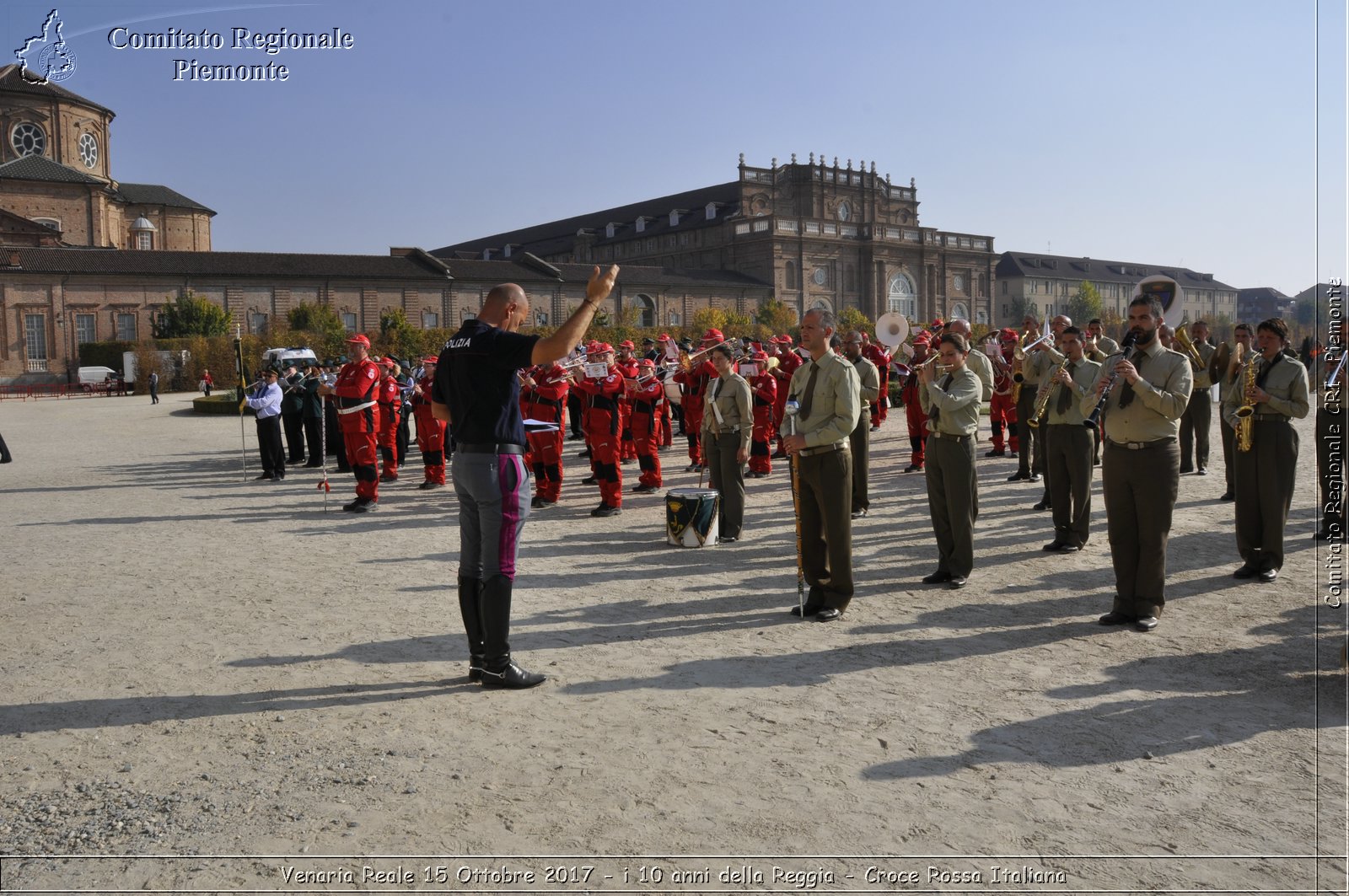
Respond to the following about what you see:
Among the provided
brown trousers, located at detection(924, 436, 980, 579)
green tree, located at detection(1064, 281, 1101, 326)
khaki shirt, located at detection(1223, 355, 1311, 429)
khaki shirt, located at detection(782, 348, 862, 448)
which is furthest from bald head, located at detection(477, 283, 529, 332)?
green tree, located at detection(1064, 281, 1101, 326)

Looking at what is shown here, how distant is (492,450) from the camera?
544 cm

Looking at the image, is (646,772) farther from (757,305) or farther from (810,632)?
(757,305)

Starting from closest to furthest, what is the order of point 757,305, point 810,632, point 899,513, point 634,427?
point 810,632, point 899,513, point 634,427, point 757,305

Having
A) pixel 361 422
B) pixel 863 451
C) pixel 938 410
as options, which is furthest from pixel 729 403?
pixel 361 422

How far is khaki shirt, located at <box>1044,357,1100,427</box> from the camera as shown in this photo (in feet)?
30.3

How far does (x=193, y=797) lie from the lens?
4.22 meters

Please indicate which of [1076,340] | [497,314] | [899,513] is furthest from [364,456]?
[1076,340]

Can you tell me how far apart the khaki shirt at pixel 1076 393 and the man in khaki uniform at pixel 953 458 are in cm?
161

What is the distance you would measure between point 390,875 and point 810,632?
3.70 metres

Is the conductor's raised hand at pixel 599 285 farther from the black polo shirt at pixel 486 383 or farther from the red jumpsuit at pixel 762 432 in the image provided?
the red jumpsuit at pixel 762 432

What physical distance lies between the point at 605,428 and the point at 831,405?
18.1 ft

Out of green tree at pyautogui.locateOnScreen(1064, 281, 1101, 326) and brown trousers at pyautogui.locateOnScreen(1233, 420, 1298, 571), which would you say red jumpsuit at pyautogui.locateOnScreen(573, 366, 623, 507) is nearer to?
brown trousers at pyautogui.locateOnScreen(1233, 420, 1298, 571)

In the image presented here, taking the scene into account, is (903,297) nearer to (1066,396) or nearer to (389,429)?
(389,429)

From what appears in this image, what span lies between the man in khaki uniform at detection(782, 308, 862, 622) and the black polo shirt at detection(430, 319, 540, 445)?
7.39ft
